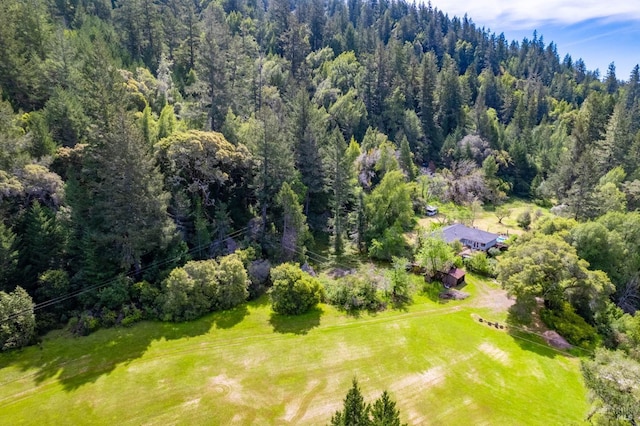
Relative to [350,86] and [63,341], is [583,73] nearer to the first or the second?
[350,86]

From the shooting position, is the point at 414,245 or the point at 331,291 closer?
the point at 331,291

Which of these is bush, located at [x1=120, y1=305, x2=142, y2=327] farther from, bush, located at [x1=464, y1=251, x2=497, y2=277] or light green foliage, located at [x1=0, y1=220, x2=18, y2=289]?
bush, located at [x1=464, y1=251, x2=497, y2=277]

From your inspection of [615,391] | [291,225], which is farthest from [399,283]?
[615,391]

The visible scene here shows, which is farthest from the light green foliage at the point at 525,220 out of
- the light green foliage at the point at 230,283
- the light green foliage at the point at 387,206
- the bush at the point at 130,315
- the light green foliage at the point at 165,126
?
the bush at the point at 130,315

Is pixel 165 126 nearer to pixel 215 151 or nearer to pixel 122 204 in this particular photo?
pixel 215 151

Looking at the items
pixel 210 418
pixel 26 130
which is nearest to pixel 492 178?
pixel 210 418

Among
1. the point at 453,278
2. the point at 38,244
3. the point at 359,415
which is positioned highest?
the point at 38,244
